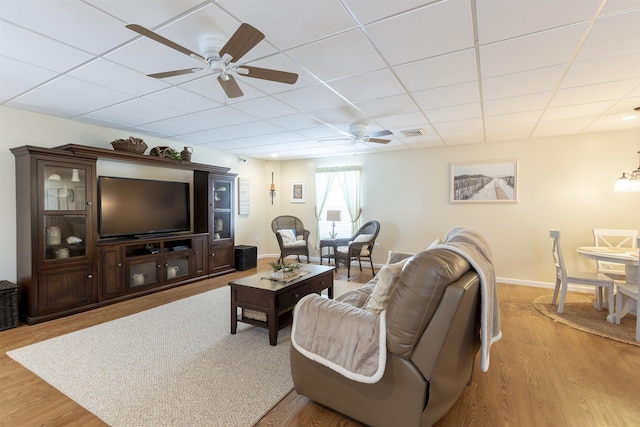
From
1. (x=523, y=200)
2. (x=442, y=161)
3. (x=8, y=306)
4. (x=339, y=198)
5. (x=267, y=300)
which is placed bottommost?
(x=8, y=306)

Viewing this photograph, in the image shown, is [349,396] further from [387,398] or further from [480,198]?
Answer: [480,198]

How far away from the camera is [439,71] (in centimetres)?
251

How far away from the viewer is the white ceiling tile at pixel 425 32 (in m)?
1.75

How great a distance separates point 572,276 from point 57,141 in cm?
660

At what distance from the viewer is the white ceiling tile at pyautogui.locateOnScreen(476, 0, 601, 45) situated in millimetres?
1667

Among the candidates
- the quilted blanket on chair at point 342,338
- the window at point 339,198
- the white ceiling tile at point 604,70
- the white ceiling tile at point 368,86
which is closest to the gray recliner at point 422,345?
the quilted blanket on chair at point 342,338

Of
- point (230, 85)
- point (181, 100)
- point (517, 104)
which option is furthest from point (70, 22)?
point (517, 104)

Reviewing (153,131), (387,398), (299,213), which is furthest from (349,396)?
(299,213)

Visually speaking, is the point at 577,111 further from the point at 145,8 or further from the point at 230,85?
the point at 145,8

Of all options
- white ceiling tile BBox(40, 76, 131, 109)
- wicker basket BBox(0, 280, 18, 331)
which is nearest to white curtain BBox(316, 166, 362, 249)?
white ceiling tile BBox(40, 76, 131, 109)

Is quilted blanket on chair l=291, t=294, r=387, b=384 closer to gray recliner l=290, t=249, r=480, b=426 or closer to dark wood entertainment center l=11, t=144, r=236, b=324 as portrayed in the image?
gray recliner l=290, t=249, r=480, b=426

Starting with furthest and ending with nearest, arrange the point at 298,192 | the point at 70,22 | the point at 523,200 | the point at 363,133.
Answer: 1. the point at 298,192
2. the point at 523,200
3. the point at 363,133
4. the point at 70,22

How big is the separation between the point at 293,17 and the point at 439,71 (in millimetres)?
1373

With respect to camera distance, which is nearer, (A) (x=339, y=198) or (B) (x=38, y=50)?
(B) (x=38, y=50)
